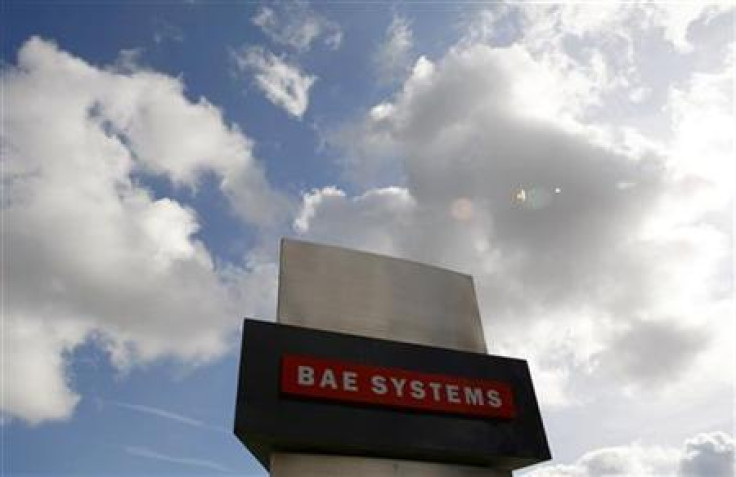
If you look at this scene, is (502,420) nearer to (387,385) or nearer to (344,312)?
(387,385)

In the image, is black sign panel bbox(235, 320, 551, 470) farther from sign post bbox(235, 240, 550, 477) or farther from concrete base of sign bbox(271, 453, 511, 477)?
concrete base of sign bbox(271, 453, 511, 477)

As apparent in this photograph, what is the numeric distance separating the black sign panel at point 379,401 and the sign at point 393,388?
0.09 ft

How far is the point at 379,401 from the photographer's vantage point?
13.5 meters

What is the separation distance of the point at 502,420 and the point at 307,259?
7.31 metres

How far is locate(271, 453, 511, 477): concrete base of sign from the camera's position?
12.5 m

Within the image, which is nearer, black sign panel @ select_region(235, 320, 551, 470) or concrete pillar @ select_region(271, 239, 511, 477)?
black sign panel @ select_region(235, 320, 551, 470)

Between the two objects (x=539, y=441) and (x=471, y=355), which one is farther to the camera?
(x=471, y=355)

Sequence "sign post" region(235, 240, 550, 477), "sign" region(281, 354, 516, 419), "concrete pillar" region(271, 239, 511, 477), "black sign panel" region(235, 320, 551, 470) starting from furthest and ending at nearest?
"concrete pillar" region(271, 239, 511, 477)
"sign" region(281, 354, 516, 419)
"sign post" region(235, 240, 550, 477)
"black sign panel" region(235, 320, 551, 470)

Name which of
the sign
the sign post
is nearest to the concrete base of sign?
the sign post

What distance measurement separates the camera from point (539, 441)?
14680 mm

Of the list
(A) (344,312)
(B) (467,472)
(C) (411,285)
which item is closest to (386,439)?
(B) (467,472)

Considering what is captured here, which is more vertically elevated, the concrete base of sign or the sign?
the sign

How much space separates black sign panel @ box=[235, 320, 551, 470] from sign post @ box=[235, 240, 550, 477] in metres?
0.03

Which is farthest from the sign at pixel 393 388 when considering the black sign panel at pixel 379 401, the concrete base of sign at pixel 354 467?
the concrete base of sign at pixel 354 467
